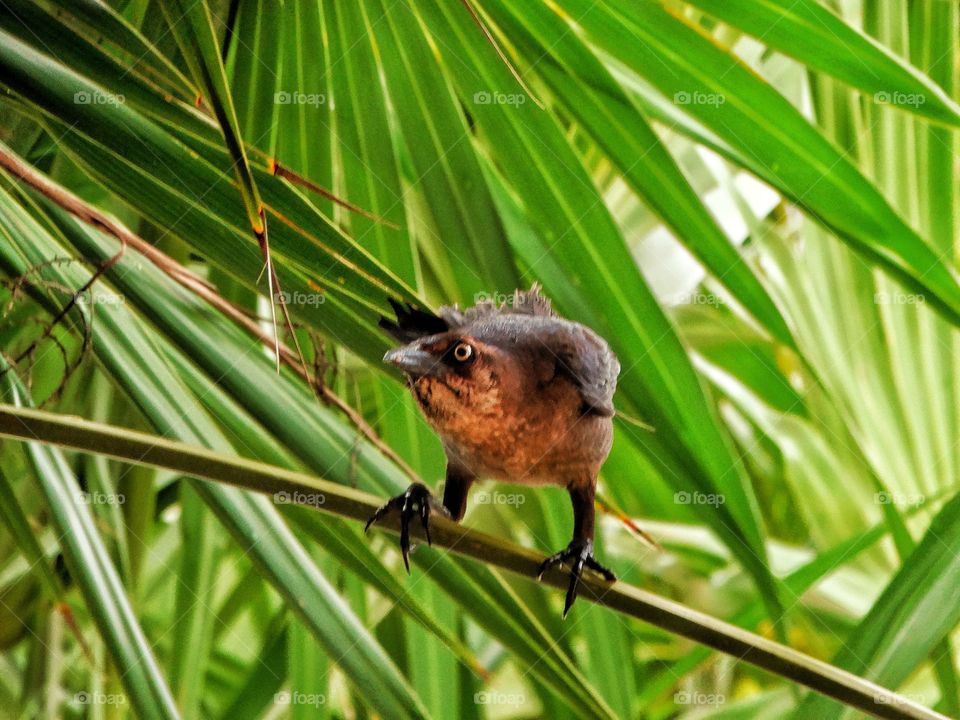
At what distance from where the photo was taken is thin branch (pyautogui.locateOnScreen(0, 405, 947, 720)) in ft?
1.67

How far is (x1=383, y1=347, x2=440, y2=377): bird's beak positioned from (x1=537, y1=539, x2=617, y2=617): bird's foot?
0.15 m

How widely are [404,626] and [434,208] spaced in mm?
538

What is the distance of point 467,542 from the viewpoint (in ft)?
2.00

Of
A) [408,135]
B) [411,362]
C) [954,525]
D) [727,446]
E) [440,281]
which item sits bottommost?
[954,525]

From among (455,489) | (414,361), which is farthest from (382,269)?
(455,489)

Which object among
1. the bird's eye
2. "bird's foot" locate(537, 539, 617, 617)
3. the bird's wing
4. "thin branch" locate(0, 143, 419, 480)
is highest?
"thin branch" locate(0, 143, 419, 480)

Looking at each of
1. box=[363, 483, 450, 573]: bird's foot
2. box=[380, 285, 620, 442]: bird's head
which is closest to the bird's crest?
box=[380, 285, 620, 442]: bird's head

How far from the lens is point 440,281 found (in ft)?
3.58

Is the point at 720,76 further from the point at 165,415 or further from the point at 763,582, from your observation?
the point at 165,415

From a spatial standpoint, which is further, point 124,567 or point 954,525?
point 124,567

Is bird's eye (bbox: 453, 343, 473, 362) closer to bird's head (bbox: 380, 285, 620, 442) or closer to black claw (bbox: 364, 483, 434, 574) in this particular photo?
bird's head (bbox: 380, 285, 620, 442)

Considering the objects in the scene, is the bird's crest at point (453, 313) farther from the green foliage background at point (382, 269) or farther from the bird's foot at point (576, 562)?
the bird's foot at point (576, 562)

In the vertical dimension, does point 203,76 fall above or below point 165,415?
above

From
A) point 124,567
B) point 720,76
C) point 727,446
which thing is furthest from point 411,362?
point 124,567
